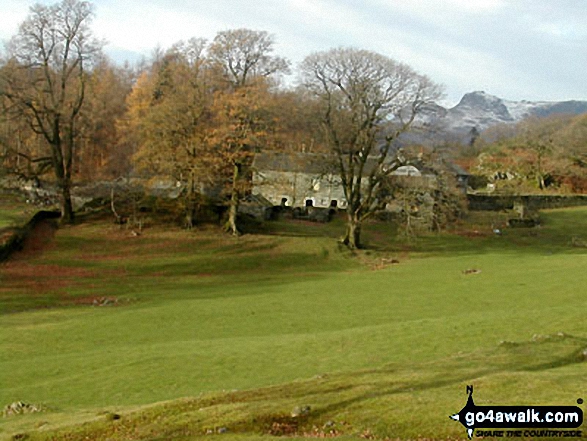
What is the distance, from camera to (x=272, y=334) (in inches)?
1046

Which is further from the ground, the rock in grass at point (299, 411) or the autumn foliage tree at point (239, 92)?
the autumn foliage tree at point (239, 92)

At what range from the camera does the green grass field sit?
45.9 feet

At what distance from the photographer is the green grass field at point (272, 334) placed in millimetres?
13977

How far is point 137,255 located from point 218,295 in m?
14.3

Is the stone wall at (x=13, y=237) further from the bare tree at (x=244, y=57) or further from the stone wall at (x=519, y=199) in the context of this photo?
the stone wall at (x=519, y=199)

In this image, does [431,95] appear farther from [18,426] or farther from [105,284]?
[18,426]

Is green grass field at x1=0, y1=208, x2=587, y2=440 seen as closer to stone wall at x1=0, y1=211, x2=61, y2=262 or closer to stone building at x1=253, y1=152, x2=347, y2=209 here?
stone wall at x1=0, y1=211, x2=61, y2=262

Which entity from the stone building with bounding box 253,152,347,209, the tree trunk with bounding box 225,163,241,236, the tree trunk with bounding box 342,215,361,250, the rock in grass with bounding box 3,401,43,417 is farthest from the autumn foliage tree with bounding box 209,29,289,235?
the rock in grass with bounding box 3,401,43,417

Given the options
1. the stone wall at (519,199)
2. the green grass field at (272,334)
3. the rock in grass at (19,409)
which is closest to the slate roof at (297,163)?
the green grass field at (272,334)

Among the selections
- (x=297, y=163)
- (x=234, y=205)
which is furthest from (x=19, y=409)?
(x=297, y=163)

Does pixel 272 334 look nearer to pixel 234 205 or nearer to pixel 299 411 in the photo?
pixel 299 411

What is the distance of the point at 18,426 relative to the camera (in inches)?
608

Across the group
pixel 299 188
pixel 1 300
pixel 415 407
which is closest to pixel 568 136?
pixel 299 188

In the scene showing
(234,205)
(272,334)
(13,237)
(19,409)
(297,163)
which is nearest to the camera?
(19,409)
